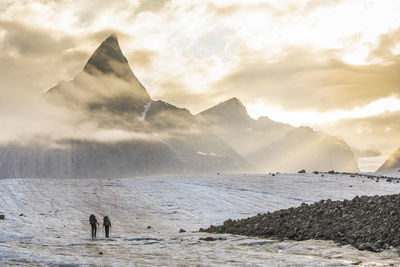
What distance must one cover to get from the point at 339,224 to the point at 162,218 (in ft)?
66.4

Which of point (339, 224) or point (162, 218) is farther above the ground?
point (339, 224)

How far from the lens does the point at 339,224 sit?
2845 cm

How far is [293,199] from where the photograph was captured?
5688 centimetres

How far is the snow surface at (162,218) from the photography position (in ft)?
74.5

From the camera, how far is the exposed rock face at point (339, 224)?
2519 centimetres

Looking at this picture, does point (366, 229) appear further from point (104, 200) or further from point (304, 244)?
point (104, 200)

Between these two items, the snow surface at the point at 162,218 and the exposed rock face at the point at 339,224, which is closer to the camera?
the snow surface at the point at 162,218

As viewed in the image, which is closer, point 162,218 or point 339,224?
point 339,224

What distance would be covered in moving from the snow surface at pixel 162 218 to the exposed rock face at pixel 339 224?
118 cm

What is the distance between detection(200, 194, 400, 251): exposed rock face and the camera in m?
25.2

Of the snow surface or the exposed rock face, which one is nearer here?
the snow surface

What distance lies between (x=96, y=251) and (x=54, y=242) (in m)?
4.89

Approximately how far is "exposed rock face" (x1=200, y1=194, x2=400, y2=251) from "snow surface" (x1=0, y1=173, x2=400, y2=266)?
1183 millimetres

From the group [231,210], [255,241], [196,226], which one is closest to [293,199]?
[231,210]
